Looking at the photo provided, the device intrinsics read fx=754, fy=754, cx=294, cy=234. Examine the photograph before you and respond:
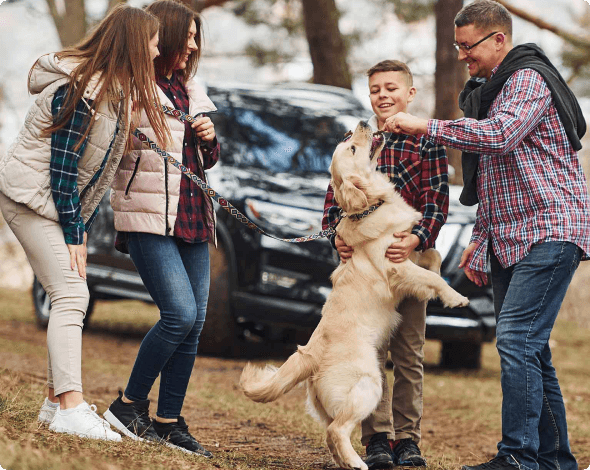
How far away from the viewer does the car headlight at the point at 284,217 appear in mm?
5980

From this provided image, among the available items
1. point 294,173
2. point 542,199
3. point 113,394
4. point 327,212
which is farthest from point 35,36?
point 542,199

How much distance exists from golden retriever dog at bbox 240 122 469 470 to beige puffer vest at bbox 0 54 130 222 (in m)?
1.16

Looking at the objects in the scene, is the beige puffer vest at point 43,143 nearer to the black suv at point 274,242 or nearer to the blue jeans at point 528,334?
the blue jeans at point 528,334

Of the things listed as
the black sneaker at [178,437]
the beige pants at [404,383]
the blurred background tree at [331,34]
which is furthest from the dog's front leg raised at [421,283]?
the blurred background tree at [331,34]

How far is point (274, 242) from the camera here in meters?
5.99

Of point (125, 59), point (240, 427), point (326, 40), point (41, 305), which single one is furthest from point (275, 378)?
point (326, 40)

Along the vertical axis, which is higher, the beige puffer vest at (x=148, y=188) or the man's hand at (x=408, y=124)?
the man's hand at (x=408, y=124)

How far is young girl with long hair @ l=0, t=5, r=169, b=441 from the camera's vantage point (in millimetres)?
3324

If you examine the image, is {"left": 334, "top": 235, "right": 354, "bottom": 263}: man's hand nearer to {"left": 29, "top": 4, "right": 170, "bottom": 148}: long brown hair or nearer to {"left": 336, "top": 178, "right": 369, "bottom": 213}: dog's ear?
{"left": 336, "top": 178, "right": 369, "bottom": 213}: dog's ear

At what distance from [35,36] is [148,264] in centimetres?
1200

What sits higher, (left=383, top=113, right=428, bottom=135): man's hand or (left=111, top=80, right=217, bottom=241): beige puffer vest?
(left=383, top=113, right=428, bottom=135): man's hand

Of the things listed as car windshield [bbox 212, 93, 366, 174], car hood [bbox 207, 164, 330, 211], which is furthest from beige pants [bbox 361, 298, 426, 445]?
car windshield [bbox 212, 93, 366, 174]

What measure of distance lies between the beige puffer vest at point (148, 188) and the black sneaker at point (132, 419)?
34.4 inches

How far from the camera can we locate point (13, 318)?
30.1 feet
